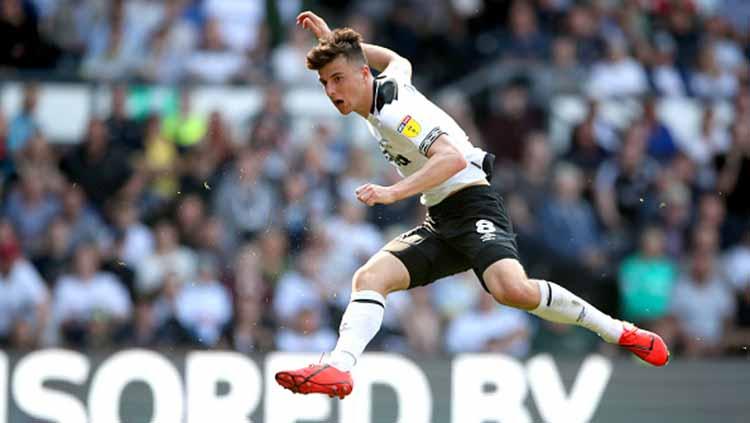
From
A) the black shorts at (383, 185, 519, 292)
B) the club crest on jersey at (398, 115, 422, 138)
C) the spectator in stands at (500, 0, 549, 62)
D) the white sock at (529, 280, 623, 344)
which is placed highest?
the spectator in stands at (500, 0, 549, 62)

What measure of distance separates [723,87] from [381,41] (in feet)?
11.0

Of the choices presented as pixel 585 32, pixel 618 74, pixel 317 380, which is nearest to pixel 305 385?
pixel 317 380

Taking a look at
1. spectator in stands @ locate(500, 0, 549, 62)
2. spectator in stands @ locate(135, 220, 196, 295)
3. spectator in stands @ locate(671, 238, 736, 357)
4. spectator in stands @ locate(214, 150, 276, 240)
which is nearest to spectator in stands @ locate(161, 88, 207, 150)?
spectator in stands @ locate(214, 150, 276, 240)

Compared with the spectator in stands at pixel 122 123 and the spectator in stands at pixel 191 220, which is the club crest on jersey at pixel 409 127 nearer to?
the spectator in stands at pixel 191 220

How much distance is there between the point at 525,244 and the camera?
1302 cm

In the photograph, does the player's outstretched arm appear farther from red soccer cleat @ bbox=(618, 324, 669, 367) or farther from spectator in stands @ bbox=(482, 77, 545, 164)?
Answer: spectator in stands @ bbox=(482, 77, 545, 164)

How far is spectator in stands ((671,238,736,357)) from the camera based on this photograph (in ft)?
42.8

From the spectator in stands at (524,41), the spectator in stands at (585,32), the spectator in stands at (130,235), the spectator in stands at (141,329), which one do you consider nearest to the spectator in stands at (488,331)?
the spectator in stands at (141,329)

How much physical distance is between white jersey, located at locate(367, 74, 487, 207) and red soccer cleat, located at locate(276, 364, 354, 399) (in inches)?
41.5

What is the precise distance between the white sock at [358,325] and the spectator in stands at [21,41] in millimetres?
6272

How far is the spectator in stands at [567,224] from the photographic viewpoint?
13180mm

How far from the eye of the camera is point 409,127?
775 centimetres

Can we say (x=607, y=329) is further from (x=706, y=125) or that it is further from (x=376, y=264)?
(x=706, y=125)

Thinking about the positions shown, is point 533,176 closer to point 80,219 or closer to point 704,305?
point 704,305
